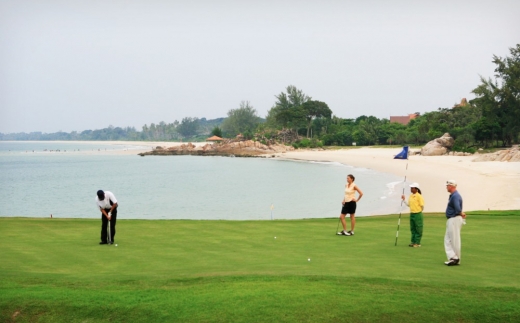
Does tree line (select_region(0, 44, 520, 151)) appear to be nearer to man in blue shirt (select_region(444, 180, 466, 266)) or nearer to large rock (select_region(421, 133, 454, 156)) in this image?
large rock (select_region(421, 133, 454, 156))

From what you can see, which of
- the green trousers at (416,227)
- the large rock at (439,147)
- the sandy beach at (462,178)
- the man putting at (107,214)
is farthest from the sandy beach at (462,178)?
the man putting at (107,214)

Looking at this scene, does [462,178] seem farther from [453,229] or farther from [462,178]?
[453,229]

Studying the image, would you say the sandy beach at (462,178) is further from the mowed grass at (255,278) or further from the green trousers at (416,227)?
the mowed grass at (255,278)

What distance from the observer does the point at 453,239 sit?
11258mm

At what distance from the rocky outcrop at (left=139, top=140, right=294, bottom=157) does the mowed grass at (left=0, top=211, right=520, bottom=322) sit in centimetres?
12093

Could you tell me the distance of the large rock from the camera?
83.1m

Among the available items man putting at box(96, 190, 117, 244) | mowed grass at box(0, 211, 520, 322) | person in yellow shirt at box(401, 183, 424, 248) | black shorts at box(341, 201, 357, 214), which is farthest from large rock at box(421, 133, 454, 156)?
man putting at box(96, 190, 117, 244)

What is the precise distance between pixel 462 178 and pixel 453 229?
4089 cm

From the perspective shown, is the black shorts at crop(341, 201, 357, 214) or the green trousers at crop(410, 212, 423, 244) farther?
the black shorts at crop(341, 201, 357, 214)

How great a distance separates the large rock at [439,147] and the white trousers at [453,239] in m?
74.9

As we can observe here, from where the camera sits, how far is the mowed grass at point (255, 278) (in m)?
8.30

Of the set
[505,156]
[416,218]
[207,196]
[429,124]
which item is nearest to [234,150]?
[429,124]

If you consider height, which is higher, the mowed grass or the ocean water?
the mowed grass

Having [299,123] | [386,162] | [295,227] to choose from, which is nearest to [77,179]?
[386,162]
